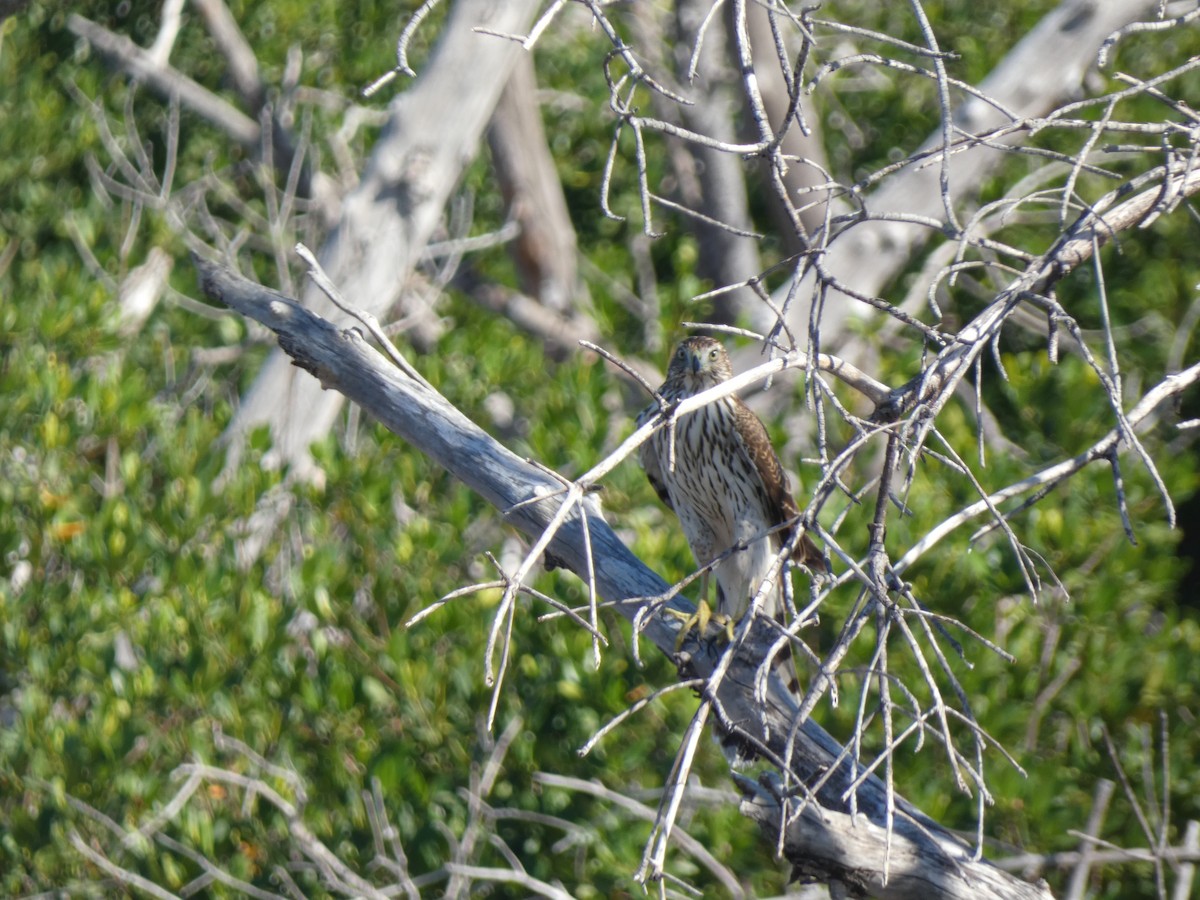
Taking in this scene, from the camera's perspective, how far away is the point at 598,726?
16.0ft

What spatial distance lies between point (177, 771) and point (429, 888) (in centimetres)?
94

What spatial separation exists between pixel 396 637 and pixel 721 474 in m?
1.35

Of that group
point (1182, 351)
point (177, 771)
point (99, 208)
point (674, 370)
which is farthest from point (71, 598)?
point (1182, 351)

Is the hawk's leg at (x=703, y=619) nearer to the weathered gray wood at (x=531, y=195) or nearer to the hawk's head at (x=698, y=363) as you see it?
the hawk's head at (x=698, y=363)

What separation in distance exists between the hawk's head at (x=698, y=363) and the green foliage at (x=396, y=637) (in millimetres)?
799

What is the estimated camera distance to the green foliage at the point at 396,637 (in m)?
4.92

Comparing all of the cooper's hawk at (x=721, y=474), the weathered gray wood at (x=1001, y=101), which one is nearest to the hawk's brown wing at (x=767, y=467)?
the cooper's hawk at (x=721, y=474)

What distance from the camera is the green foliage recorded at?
492 centimetres

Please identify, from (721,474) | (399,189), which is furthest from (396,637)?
(399,189)

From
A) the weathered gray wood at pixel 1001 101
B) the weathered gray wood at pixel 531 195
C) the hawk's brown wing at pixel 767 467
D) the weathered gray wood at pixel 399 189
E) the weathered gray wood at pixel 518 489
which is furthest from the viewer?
the weathered gray wood at pixel 531 195

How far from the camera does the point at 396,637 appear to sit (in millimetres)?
5035

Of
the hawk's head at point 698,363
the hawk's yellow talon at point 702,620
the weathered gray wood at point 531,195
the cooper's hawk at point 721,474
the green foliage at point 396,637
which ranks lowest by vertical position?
the green foliage at point 396,637

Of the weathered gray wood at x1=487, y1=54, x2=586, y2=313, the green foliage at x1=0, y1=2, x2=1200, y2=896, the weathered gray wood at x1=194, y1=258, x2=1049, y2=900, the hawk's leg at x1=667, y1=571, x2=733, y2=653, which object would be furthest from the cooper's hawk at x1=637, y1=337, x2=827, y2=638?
the weathered gray wood at x1=487, y1=54, x2=586, y2=313

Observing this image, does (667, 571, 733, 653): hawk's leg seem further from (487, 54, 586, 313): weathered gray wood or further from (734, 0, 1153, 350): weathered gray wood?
(487, 54, 586, 313): weathered gray wood
